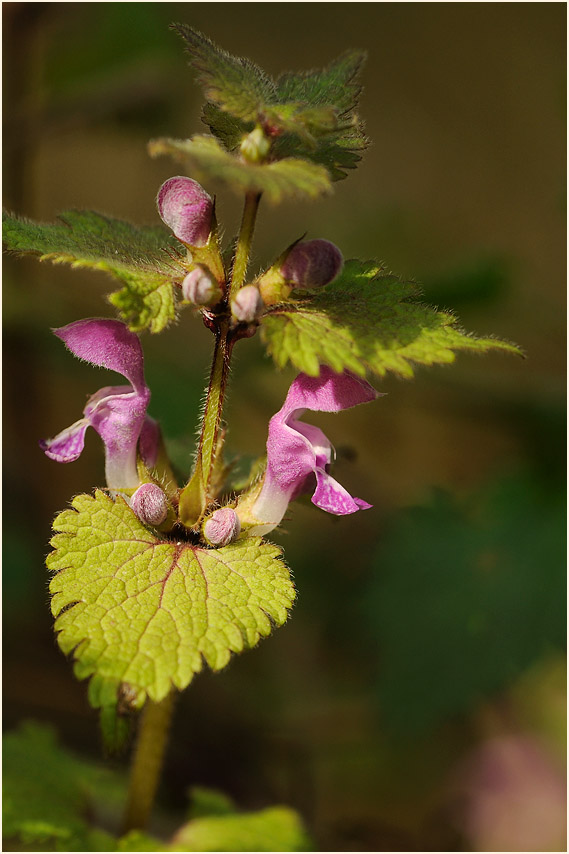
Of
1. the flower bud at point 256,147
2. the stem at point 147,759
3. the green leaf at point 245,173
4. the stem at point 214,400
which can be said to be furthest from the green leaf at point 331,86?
the stem at point 147,759

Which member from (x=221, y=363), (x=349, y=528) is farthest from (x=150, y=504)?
(x=349, y=528)

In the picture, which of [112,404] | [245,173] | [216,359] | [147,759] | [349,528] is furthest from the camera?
[349,528]

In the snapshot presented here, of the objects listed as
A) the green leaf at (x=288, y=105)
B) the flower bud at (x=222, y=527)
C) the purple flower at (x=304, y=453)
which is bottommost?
the flower bud at (x=222, y=527)

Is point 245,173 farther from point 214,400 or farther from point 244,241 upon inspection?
point 214,400

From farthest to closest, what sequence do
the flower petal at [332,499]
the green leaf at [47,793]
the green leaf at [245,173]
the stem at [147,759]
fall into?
the green leaf at [47,793] → the stem at [147,759] → the flower petal at [332,499] → the green leaf at [245,173]

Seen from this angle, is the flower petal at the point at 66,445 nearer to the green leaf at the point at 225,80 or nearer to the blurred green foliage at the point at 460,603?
the green leaf at the point at 225,80

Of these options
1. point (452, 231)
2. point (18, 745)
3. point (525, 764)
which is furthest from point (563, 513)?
point (452, 231)
